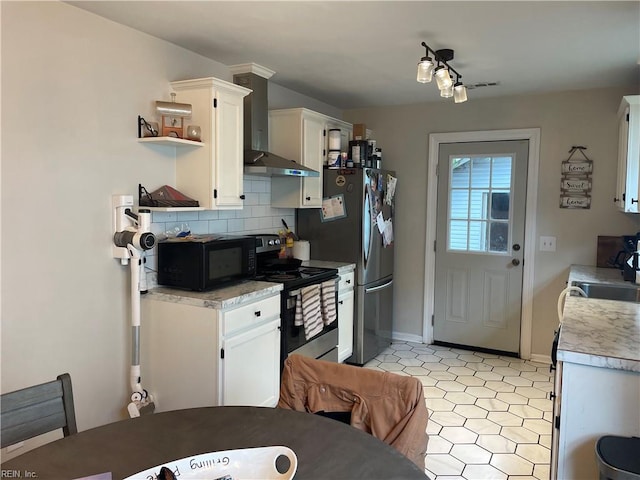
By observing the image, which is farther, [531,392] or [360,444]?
[531,392]

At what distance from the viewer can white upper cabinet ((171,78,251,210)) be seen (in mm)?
2846

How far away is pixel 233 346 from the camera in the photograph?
2.66 metres

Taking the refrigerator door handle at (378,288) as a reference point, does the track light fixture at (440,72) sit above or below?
above

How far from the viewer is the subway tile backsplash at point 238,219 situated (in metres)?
2.92

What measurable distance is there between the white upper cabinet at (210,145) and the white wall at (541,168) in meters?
2.21

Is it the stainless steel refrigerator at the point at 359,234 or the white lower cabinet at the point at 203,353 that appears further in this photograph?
the stainless steel refrigerator at the point at 359,234

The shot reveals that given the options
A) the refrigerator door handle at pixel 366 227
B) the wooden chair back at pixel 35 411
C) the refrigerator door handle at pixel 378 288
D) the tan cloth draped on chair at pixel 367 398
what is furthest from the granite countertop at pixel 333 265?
the wooden chair back at pixel 35 411

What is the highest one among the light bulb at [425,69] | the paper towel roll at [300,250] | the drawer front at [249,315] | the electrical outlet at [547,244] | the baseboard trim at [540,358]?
the light bulb at [425,69]

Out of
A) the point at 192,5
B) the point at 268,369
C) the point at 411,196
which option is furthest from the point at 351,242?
the point at 192,5

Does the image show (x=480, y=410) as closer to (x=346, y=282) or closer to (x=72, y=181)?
Answer: (x=346, y=282)

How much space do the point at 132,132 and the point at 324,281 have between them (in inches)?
63.9

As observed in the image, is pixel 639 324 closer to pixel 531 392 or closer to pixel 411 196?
pixel 531 392

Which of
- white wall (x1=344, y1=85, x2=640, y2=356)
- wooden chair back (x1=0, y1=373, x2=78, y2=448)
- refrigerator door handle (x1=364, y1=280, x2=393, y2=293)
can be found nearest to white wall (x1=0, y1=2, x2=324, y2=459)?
wooden chair back (x1=0, y1=373, x2=78, y2=448)

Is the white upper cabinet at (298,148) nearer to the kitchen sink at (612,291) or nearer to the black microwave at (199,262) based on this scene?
the black microwave at (199,262)
